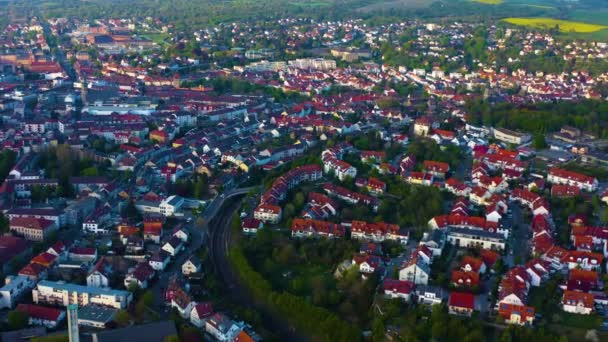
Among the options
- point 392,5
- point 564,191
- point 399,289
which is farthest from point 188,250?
point 392,5

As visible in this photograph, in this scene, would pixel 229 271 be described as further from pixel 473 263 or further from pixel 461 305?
pixel 473 263

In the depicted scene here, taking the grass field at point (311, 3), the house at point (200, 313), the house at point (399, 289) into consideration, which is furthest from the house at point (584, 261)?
the grass field at point (311, 3)

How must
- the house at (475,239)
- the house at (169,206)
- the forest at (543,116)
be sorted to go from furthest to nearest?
1. the forest at (543,116)
2. the house at (169,206)
3. the house at (475,239)

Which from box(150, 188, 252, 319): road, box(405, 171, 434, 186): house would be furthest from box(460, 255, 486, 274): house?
box(150, 188, 252, 319): road

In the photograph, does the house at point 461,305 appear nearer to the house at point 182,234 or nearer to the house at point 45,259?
the house at point 182,234

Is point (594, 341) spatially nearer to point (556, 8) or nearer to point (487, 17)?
point (487, 17)

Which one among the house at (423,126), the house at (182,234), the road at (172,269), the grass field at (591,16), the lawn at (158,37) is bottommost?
the grass field at (591,16)

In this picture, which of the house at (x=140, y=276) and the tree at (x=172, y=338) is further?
the house at (x=140, y=276)
